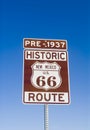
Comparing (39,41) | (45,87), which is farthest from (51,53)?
(45,87)

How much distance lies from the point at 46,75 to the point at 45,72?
0.09 meters

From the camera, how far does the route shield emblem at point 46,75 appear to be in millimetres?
5934

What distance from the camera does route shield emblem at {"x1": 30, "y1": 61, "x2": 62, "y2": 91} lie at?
19.5 ft

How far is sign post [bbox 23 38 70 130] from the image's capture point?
5.92 meters

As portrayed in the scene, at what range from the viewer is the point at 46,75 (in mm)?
6039

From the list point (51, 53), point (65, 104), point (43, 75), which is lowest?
point (65, 104)

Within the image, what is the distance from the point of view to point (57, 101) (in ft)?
19.7

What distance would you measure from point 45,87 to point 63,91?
1.27 feet

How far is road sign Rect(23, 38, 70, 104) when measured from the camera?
5.92 metres

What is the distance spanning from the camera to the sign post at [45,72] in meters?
5.92

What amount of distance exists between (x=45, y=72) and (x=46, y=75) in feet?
0.30

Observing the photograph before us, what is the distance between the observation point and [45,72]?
6105 millimetres

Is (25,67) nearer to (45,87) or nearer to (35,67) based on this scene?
(35,67)

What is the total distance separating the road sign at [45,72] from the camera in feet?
19.4
